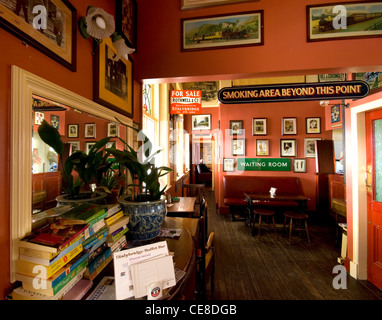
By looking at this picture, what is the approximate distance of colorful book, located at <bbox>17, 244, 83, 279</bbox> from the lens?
65cm

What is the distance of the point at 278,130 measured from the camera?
5.29 meters

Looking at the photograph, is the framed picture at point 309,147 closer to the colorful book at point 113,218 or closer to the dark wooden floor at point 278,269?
the dark wooden floor at point 278,269

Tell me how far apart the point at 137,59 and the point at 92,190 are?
5.66 ft

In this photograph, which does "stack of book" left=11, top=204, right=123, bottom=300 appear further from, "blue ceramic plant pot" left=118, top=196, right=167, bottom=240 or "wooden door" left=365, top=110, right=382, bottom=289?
"wooden door" left=365, top=110, right=382, bottom=289

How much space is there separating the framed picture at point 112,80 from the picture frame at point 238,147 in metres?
4.15

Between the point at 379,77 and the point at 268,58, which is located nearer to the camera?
the point at 268,58

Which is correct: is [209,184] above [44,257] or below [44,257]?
below

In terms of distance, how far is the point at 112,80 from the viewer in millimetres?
1573

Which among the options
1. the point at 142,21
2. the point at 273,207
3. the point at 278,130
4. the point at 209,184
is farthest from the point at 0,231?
the point at 209,184

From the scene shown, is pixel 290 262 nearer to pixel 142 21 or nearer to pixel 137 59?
pixel 137 59

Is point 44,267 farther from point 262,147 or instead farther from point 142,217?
point 262,147

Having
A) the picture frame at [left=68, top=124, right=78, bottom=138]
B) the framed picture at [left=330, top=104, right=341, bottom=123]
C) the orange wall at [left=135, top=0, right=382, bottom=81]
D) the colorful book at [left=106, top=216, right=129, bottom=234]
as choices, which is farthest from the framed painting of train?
the framed picture at [left=330, top=104, right=341, bottom=123]

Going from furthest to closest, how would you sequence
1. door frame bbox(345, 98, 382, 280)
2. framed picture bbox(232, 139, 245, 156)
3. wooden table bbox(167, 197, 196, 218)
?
1. framed picture bbox(232, 139, 245, 156)
2. wooden table bbox(167, 197, 196, 218)
3. door frame bbox(345, 98, 382, 280)

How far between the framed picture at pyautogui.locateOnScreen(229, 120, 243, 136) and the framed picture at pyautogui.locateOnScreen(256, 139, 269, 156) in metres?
0.68
